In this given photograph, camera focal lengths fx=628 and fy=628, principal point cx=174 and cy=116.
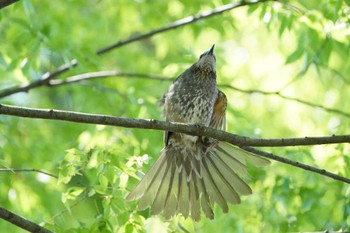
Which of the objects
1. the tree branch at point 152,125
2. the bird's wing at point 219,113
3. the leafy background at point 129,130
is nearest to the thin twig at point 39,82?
the leafy background at point 129,130

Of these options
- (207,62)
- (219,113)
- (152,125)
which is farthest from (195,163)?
(152,125)

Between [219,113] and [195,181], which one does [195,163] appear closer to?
[195,181]

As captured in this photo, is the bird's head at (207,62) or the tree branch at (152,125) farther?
the bird's head at (207,62)

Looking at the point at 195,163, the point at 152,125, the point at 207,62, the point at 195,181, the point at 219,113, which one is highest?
the point at 207,62

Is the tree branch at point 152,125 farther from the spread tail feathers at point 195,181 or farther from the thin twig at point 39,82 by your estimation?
the thin twig at point 39,82

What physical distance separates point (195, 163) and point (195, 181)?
8.3 inches

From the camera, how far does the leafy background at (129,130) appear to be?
145 inches

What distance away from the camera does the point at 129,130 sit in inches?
193

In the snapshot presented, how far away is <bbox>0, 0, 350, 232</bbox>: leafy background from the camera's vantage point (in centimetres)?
370

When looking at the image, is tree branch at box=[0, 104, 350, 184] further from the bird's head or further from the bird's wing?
the bird's head

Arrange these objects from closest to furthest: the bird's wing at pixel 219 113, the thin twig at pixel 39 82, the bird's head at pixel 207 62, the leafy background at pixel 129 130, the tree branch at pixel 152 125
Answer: the tree branch at pixel 152 125 < the leafy background at pixel 129 130 < the bird's wing at pixel 219 113 < the bird's head at pixel 207 62 < the thin twig at pixel 39 82

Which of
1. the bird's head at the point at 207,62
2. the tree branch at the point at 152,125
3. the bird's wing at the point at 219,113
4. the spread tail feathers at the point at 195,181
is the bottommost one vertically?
the spread tail feathers at the point at 195,181

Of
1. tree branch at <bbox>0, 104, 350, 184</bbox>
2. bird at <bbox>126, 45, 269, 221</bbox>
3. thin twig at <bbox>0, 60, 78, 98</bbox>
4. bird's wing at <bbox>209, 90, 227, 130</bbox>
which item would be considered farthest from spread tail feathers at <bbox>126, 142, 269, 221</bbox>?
thin twig at <bbox>0, 60, 78, 98</bbox>

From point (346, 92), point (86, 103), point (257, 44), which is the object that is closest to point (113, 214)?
point (86, 103)
